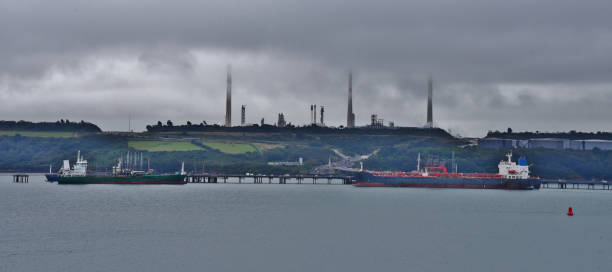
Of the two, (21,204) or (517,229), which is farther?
(21,204)

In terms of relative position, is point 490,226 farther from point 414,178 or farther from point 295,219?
point 414,178

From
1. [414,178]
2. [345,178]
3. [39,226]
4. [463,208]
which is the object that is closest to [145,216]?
[39,226]

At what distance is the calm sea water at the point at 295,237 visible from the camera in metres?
47.4

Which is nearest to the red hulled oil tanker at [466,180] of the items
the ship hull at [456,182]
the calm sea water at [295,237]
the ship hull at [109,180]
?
the ship hull at [456,182]

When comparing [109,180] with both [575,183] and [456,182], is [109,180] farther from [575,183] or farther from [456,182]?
[575,183]

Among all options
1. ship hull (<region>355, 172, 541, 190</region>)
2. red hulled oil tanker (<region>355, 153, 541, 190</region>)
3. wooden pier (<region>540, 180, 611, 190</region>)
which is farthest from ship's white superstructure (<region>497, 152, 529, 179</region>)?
wooden pier (<region>540, 180, 611, 190</region>)

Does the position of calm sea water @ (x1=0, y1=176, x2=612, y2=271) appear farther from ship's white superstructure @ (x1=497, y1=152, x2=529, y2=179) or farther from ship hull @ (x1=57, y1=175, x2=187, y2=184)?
ship hull @ (x1=57, y1=175, x2=187, y2=184)

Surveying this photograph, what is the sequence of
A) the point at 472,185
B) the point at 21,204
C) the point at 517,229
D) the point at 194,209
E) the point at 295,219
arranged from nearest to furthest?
the point at 517,229 < the point at 295,219 < the point at 194,209 < the point at 21,204 < the point at 472,185

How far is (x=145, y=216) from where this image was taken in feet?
245

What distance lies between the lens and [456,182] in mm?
145500

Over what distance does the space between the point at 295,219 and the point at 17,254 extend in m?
31.0

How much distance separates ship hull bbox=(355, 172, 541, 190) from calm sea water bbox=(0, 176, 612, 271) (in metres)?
49.8

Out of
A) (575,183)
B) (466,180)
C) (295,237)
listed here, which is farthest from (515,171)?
(295,237)

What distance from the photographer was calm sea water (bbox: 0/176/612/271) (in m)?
47.4
